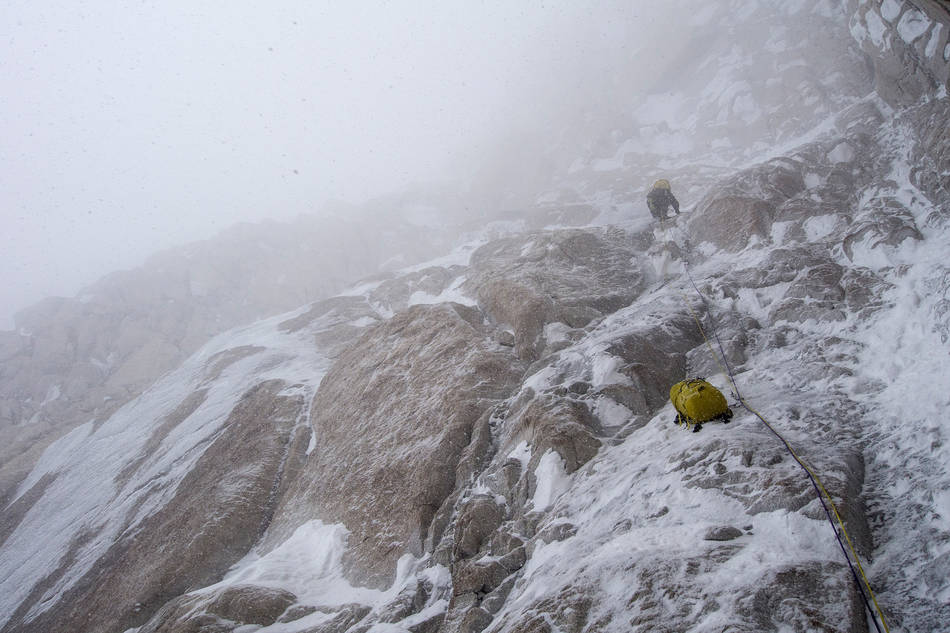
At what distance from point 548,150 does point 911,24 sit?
2917 inches

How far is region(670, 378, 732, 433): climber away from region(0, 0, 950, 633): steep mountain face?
41 cm

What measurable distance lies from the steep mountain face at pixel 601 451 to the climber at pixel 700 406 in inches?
16.0

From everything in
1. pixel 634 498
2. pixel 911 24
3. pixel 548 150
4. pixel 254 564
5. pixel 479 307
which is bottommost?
pixel 254 564

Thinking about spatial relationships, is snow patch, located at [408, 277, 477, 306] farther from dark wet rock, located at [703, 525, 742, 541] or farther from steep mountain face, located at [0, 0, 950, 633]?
dark wet rock, located at [703, 525, 742, 541]

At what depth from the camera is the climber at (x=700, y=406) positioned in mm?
10242

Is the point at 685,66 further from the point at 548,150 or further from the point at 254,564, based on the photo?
the point at 254,564

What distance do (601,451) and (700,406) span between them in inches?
109

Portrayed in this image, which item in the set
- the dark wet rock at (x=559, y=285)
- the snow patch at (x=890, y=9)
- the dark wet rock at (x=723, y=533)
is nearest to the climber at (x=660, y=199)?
the dark wet rock at (x=559, y=285)

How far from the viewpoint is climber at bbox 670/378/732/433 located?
33.6 feet

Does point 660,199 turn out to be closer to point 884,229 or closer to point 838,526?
point 884,229

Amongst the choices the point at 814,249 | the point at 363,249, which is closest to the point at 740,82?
the point at 814,249

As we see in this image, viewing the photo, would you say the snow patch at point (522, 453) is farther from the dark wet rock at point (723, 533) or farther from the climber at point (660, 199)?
the climber at point (660, 199)

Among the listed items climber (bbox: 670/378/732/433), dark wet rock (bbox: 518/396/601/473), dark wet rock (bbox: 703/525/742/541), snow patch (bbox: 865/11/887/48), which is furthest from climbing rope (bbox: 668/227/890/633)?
snow patch (bbox: 865/11/887/48)

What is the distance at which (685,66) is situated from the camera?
71.0 m
